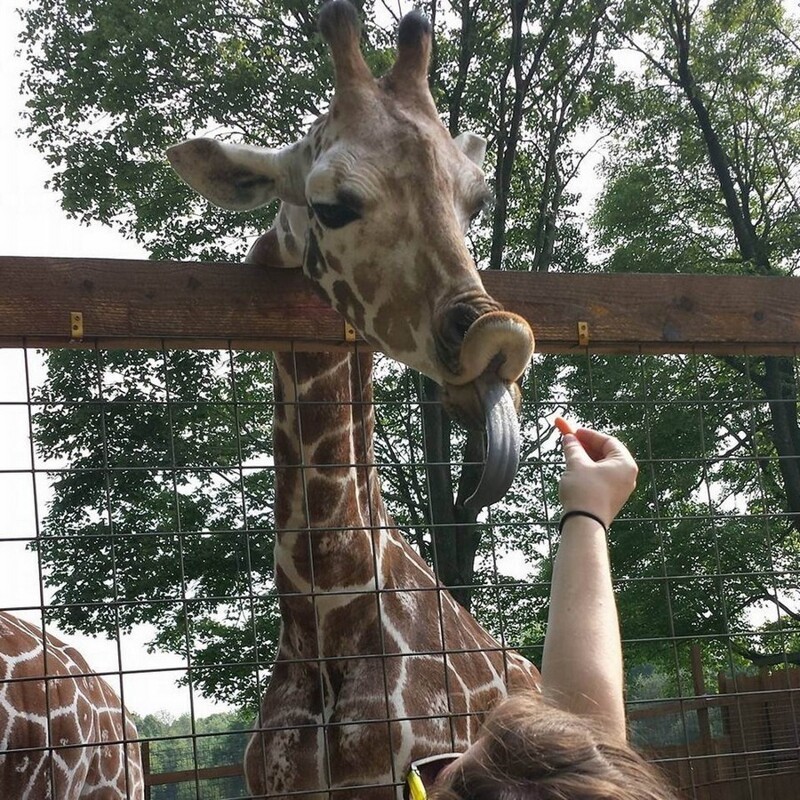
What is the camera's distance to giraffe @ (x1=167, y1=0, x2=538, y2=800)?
3229 mm

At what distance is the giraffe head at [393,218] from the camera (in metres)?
3.02

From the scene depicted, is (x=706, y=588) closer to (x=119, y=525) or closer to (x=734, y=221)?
(x=734, y=221)

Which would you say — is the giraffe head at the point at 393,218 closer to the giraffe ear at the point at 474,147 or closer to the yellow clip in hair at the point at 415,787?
the giraffe ear at the point at 474,147

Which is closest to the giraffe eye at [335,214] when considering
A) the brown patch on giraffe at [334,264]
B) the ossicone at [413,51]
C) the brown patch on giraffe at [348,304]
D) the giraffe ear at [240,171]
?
the brown patch on giraffe at [334,264]

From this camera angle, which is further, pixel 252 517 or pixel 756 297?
pixel 252 517

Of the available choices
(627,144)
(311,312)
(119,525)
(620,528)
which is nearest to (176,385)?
(119,525)

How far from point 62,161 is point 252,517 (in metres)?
5.56

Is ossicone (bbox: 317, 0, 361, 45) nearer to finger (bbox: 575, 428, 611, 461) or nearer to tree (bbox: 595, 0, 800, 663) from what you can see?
finger (bbox: 575, 428, 611, 461)

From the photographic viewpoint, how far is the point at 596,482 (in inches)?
76.1

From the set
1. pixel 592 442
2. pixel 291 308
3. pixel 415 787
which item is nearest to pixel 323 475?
pixel 291 308

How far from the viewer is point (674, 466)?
1271 cm

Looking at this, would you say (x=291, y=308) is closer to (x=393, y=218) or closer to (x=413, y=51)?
(x=393, y=218)

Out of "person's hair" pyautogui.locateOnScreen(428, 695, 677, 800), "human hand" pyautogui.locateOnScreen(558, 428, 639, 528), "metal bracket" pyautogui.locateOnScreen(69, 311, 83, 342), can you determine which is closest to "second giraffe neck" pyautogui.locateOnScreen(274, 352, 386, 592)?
"metal bracket" pyautogui.locateOnScreen(69, 311, 83, 342)

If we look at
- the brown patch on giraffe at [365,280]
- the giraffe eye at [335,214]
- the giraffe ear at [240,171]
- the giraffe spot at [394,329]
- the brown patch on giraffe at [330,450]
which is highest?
the giraffe ear at [240,171]
